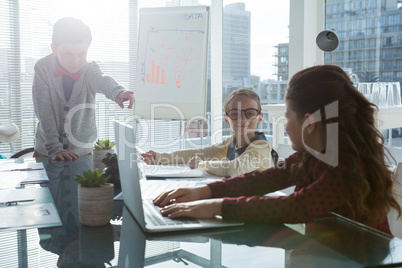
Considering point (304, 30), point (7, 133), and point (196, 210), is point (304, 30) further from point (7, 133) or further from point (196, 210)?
point (196, 210)

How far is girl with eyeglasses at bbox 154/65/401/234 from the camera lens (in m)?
0.93

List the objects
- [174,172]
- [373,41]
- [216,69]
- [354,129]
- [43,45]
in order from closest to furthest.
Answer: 1. [354,129]
2. [174,172]
3. [373,41]
4. [43,45]
5. [216,69]

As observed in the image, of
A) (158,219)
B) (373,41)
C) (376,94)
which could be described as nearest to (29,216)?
(158,219)

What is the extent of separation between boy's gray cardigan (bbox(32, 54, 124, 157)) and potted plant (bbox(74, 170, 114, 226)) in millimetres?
1307

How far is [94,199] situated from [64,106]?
4.81 feet

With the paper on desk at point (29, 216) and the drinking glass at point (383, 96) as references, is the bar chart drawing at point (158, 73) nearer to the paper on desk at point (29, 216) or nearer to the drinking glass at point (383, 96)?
the drinking glass at point (383, 96)

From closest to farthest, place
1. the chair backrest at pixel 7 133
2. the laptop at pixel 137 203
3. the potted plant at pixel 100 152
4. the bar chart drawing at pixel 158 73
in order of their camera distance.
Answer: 1. the laptop at pixel 137 203
2. the potted plant at pixel 100 152
3. the chair backrest at pixel 7 133
4. the bar chart drawing at pixel 158 73

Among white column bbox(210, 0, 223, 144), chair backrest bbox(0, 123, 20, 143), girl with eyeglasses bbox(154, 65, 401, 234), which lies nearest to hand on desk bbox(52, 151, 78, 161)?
chair backrest bbox(0, 123, 20, 143)


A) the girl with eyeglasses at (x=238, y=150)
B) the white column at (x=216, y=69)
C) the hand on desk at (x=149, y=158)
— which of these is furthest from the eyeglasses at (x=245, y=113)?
the white column at (x=216, y=69)

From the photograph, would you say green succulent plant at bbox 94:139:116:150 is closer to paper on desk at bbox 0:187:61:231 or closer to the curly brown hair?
paper on desk at bbox 0:187:61:231

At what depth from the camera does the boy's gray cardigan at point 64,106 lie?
2.21m

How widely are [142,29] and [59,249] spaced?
126 inches

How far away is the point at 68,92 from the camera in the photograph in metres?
2.33

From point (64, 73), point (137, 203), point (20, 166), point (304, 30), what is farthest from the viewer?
point (304, 30)
